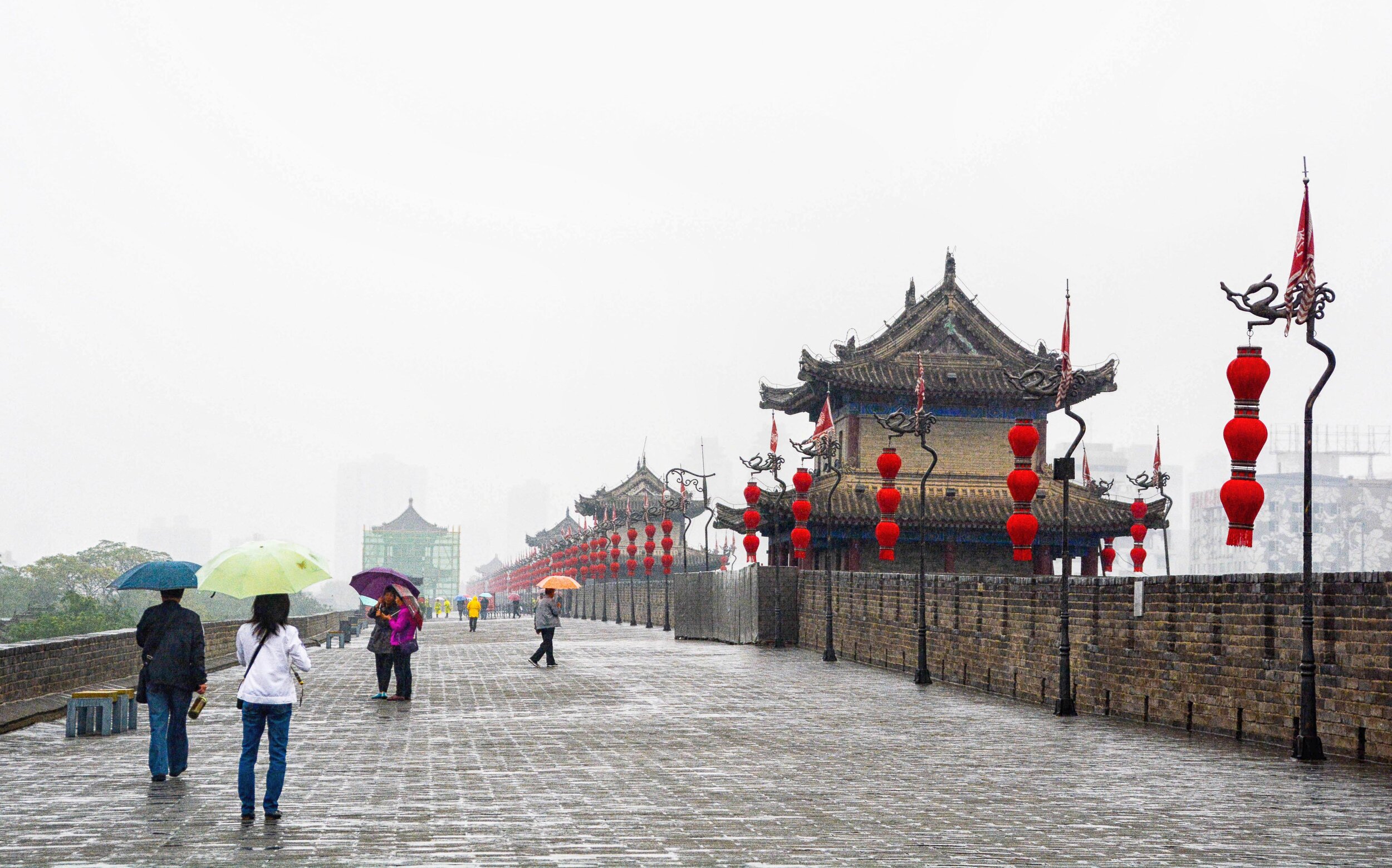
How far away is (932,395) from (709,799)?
42.3 m

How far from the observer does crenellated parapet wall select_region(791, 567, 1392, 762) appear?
1409cm

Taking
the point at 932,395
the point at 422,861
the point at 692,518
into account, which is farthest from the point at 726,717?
the point at 692,518

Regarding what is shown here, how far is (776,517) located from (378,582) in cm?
2808

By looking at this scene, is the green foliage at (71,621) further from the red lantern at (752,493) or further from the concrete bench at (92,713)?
the concrete bench at (92,713)

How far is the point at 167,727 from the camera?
1209 centimetres

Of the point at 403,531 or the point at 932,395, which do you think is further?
the point at 403,531

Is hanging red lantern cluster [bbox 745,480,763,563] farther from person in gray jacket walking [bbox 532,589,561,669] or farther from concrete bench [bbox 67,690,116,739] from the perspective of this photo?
concrete bench [bbox 67,690,116,739]

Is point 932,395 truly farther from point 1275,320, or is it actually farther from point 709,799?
point 709,799

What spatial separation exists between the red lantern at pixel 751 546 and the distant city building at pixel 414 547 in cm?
9678

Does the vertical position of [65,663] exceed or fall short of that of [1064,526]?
it falls short

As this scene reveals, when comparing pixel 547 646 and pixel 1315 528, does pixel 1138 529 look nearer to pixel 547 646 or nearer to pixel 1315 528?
pixel 547 646

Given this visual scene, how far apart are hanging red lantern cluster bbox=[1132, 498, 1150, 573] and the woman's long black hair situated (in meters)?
39.5

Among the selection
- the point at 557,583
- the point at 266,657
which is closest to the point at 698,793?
the point at 266,657

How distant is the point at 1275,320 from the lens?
51.3ft
